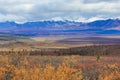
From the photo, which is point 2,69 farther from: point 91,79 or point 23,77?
point 91,79

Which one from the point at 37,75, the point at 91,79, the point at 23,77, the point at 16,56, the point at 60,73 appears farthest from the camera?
the point at 91,79

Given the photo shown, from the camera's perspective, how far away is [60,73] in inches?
981

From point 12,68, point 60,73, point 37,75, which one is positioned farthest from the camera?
point 12,68

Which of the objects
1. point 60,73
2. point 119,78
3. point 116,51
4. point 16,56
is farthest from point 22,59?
point 116,51

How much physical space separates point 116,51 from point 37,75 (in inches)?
4043

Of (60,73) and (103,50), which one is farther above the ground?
(60,73)

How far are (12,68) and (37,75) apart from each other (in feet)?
18.3

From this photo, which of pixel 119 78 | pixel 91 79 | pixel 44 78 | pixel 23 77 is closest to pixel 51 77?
pixel 44 78

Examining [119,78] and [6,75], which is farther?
[119,78]

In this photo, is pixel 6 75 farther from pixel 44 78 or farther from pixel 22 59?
pixel 44 78

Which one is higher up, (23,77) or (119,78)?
(23,77)

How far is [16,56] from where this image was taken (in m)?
34.1

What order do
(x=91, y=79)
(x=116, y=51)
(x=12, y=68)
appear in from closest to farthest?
(x=12, y=68) → (x=91, y=79) → (x=116, y=51)

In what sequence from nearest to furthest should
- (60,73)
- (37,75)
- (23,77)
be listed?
(60,73)
(37,75)
(23,77)
